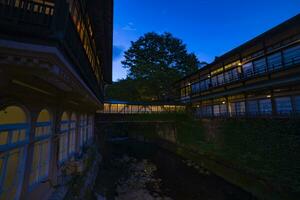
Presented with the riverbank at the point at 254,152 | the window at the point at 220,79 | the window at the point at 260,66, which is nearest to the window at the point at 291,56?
the window at the point at 260,66

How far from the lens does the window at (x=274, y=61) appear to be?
1179 centimetres

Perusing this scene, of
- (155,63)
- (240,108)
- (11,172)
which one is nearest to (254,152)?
(240,108)

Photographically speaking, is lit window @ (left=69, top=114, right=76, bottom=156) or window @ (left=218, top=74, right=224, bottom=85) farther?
window @ (left=218, top=74, right=224, bottom=85)

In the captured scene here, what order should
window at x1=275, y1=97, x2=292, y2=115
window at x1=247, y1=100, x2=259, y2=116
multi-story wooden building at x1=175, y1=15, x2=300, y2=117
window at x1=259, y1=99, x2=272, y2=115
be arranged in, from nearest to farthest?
multi-story wooden building at x1=175, y1=15, x2=300, y2=117, window at x1=275, y1=97, x2=292, y2=115, window at x1=259, y1=99, x2=272, y2=115, window at x1=247, y1=100, x2=259, y2=116

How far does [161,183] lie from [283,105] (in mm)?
11056

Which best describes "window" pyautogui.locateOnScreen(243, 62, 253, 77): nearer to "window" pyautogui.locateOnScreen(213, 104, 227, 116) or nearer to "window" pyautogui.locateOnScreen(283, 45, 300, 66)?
"window" pyautogui.locateOnScreen(283, 45, 300, 66)

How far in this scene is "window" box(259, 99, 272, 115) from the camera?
12656 millimetres

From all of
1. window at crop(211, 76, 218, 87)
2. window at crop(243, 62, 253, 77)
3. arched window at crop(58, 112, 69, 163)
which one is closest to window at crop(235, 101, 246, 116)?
window at crop(243, 62, 253, 77)

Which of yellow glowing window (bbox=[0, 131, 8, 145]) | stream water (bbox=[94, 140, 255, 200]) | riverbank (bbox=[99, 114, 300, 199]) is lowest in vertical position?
stream water (bbox=[94, 140, 255, 200])

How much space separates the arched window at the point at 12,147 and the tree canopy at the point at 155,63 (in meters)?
22.9

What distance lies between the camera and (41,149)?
5293mm

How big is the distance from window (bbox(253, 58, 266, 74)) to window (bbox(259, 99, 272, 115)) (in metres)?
2.55

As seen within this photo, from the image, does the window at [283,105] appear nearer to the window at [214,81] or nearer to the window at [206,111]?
the window at [214,81]

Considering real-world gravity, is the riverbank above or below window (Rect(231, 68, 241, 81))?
below
